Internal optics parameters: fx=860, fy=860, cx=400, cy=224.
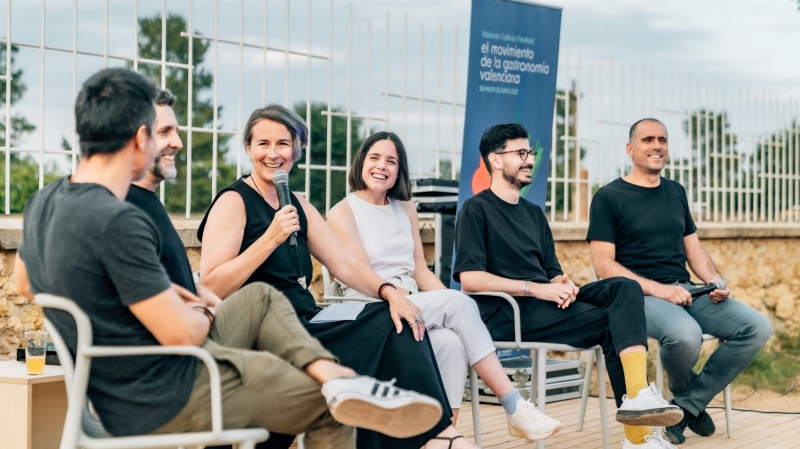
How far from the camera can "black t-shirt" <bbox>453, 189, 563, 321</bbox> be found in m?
3.68

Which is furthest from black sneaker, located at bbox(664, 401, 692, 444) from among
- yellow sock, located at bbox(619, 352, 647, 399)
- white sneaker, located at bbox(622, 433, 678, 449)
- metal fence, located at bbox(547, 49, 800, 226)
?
metal fence, located at bbox(547, 49, 800, 226)

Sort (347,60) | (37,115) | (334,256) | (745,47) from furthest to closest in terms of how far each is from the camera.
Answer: (745,47)
(347,60)
(37,115)
(334,256)

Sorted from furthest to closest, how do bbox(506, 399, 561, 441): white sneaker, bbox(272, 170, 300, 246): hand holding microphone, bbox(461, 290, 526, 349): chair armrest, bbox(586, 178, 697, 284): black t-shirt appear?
bbox(586, 178, 697, 284): black t-shirt < bbox(461, 290, 526, 349): chair armrest < bbox(506, 399, 561, 441): white sneaker < bbox(272, 170, 300, 246): hand holding microphone

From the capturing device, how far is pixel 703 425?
4.07 meters

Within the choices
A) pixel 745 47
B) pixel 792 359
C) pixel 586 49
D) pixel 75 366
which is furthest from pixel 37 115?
pixel 745 47

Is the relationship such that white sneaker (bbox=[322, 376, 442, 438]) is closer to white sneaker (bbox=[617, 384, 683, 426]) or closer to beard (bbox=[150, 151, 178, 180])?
beard (bbox=[150, 151, 178, 180])

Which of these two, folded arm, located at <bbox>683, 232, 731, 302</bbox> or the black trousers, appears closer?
the black trousers

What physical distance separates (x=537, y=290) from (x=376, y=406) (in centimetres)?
173

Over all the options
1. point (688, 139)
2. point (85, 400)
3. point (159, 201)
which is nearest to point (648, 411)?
point (159, 201)

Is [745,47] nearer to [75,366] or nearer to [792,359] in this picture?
[792,359]

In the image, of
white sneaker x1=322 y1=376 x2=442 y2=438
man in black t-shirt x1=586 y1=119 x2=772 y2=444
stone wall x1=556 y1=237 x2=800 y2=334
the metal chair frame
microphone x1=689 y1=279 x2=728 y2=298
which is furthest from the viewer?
stone wall x1=556 y1=237 x2=800 y2=334

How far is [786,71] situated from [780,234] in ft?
6.27

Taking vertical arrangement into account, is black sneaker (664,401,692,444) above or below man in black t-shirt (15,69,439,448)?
below

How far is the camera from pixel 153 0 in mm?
4160
